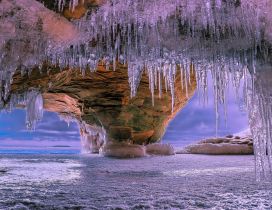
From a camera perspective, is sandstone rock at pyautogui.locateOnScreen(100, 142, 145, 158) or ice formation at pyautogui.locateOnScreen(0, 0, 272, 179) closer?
ice formation at pyautogui.locateOnScreen(0, 0, 272, 179)

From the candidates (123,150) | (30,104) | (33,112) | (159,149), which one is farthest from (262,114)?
(159,149)

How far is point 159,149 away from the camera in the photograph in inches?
754

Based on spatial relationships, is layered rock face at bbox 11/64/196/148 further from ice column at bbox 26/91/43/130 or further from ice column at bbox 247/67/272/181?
ice column at bbox 247/67/272/181

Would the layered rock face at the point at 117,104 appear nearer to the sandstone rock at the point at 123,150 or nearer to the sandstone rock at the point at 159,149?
the sandstone rock at the point at 123,150

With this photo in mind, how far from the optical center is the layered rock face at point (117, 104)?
14586 mm

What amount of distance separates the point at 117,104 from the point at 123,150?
2.67 m

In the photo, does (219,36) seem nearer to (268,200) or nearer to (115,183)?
(268,200)

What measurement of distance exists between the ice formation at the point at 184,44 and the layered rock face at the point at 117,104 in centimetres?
721

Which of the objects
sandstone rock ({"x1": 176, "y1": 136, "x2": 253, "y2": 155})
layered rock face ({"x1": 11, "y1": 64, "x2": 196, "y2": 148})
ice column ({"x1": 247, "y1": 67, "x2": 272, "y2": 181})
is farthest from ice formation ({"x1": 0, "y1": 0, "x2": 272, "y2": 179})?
sandstone rock ({"x1": 176, "y1": 136, "x2": 253, "y2": 155})

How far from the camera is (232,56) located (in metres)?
5.41

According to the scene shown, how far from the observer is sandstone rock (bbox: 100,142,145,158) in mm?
17531

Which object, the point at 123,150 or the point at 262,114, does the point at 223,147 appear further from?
the point at 262,114

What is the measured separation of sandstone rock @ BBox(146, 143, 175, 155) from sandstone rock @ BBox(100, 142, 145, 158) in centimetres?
68

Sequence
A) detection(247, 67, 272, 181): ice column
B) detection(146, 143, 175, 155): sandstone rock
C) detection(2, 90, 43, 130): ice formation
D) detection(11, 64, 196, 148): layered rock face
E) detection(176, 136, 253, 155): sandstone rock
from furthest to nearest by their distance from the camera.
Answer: detection(176, 136, 253, 155): sandstone rock
detection(146, 143, 175, 155): sandstone rock
detection(11, 64, 196, 148): layered rock face
detection(2, 90, 43, 130): ice formation
detection(247, 67, 272, 181): ice column
